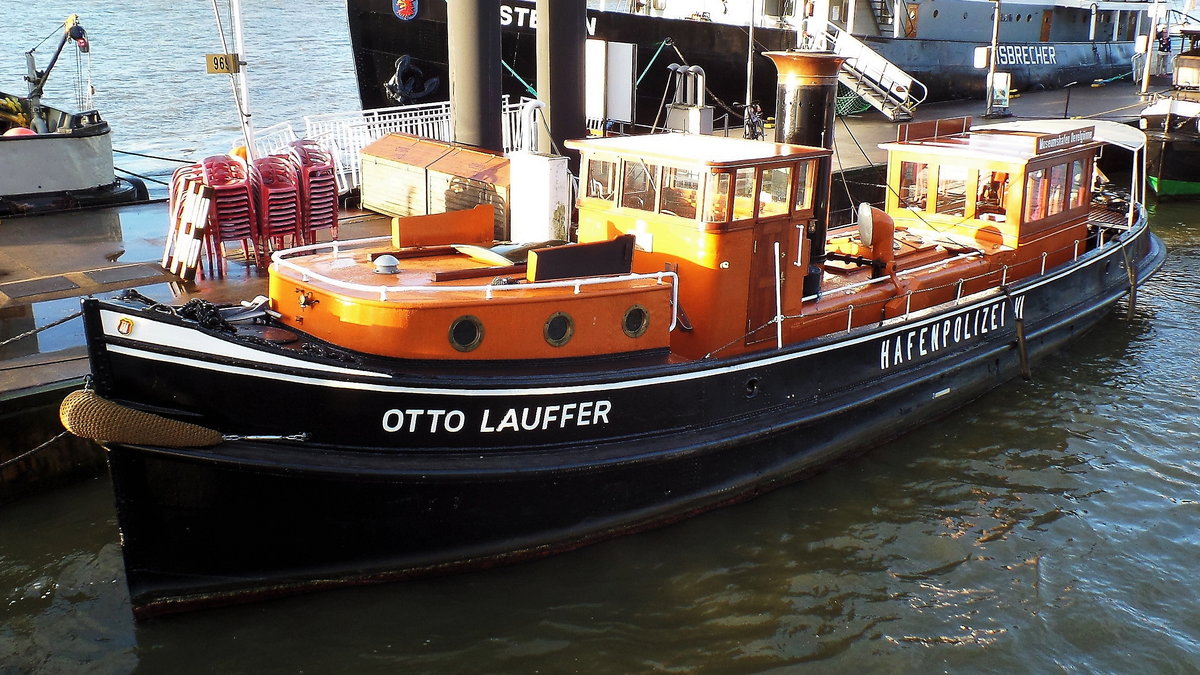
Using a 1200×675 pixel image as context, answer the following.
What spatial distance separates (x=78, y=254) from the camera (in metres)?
11.1

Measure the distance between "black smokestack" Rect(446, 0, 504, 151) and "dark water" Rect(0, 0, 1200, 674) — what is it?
655cm

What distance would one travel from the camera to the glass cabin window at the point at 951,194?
11047 millimetres

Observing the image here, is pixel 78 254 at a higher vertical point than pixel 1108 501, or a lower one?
higher

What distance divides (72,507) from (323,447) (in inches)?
120

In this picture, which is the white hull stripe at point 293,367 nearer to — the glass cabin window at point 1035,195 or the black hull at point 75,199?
the glass cabin window at point 1035,195

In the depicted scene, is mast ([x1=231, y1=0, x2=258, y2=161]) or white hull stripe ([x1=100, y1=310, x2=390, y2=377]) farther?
mast ([x1=231, y1=0, x2=258, y2=161])

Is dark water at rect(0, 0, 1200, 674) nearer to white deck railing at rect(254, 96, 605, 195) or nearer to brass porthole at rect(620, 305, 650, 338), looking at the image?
brass porthole at rect(620, 305, 650, 338)

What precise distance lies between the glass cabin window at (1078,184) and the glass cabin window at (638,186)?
5991 millimetres

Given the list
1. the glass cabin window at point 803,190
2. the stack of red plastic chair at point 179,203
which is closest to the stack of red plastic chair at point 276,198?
the stack of red plastic chair at point 179,203

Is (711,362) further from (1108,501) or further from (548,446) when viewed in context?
(1108,501)

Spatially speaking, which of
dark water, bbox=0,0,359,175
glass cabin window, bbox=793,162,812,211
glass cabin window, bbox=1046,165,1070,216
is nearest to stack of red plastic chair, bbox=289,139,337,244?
glass cabin window, bbox=793,162,812,211

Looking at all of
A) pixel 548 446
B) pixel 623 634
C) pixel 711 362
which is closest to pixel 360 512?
pixel 548 446

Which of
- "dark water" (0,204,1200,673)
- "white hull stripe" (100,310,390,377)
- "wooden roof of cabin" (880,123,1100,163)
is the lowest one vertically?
"dark water" (0,204,1200,673)

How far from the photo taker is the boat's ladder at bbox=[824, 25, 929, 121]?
73.3 ft
